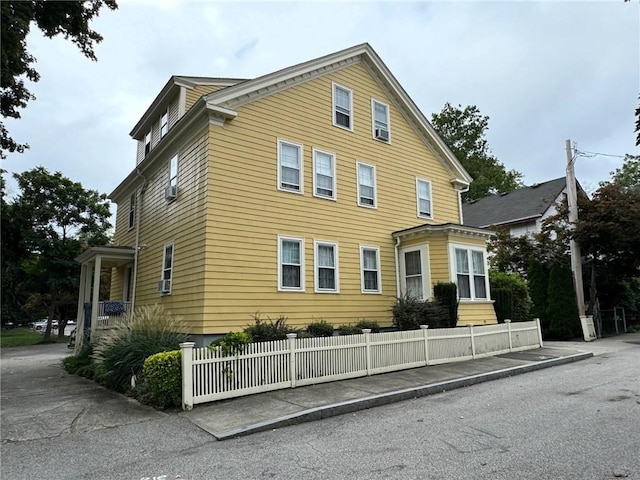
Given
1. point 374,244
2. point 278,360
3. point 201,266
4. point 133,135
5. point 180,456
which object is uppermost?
point 133,135

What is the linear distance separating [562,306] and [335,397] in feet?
49.0

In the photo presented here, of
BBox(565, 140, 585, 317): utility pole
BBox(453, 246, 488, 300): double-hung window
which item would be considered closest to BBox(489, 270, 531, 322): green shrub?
BBox(453, 246, 488, 300): double-hung window

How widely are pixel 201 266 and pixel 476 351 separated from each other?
26.0 ft

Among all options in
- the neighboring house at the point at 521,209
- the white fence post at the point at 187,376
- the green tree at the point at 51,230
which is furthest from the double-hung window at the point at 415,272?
the green tree at the point at 51,230

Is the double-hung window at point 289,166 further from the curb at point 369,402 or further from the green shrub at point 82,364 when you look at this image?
the green shrub at point 82,364

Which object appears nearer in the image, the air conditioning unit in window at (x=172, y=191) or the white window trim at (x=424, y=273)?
the air conditioning unit in window at (x=172, y=191)

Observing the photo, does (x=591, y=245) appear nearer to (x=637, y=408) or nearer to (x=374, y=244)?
(x=374, y=244)

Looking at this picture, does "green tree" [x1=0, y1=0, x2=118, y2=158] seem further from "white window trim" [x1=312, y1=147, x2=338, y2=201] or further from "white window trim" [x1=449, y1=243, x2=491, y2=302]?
"white window trim" [x1=449, y1=243, x2=491, y2=302]

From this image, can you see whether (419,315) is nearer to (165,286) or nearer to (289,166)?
(289,166)

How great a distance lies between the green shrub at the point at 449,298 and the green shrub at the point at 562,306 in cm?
818

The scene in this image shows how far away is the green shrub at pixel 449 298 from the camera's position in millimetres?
12684

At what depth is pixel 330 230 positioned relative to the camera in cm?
1315

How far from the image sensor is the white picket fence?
7.54 meters

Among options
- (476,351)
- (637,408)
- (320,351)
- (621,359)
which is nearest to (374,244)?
(476,351)
